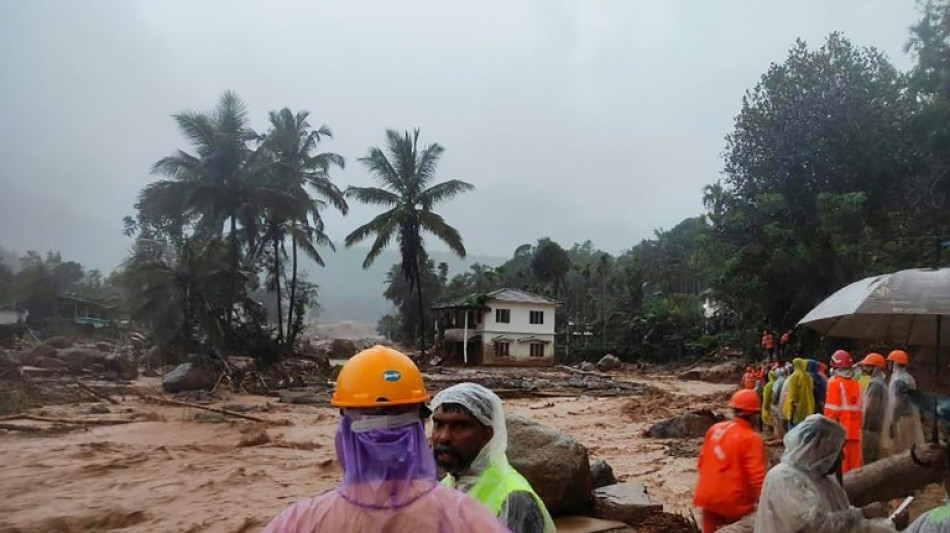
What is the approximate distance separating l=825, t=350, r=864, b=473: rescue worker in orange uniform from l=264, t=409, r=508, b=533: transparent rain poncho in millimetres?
6996

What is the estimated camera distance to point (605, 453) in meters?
11.4

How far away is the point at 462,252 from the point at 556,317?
44.1 ft

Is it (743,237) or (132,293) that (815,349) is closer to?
(743,237)

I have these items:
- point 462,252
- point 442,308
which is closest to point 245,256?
point 462,252

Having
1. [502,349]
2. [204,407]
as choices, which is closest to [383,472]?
[204,407]

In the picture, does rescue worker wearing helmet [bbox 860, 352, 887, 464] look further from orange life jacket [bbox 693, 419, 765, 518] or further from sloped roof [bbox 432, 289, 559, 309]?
sloped roof [bbox 432, 289, 559, 309]

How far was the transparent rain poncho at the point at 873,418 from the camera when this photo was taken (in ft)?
23.4

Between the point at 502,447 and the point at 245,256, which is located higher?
the point at 245,256

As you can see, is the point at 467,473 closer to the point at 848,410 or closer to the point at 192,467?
the point at 848,410

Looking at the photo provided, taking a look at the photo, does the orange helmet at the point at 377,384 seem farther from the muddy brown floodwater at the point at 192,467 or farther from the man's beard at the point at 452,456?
the muddy brown floodwater at the point at 192,467

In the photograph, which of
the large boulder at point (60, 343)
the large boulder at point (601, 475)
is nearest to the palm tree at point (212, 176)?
the large boulder at point (60, 343)

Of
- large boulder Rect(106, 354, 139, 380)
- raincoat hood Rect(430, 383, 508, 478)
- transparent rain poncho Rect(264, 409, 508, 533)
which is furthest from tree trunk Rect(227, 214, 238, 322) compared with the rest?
transparent rain poncho Rect(264, 409, 508, 533)

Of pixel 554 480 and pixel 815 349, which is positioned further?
pixel 815 349

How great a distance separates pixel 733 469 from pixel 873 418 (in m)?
4.14
